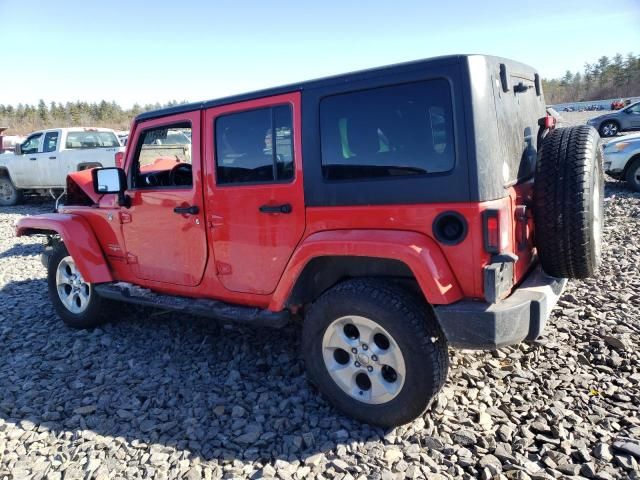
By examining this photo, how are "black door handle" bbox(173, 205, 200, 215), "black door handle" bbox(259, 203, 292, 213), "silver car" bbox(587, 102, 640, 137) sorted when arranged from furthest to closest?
"silver car" bbox(587, 102, 640, 137)
"black door handle" bbox(173, 205, 200, 215)
"black door handle" bbox(259, 203, 292, 213)

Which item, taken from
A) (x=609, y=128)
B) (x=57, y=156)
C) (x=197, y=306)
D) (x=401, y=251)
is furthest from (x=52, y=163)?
(x=609, y=128)

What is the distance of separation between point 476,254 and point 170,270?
7.91ft

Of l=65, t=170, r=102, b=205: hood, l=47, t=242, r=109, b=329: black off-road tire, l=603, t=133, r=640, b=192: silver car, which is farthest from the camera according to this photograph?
l=603, t=133, r=640, b=192: silver car

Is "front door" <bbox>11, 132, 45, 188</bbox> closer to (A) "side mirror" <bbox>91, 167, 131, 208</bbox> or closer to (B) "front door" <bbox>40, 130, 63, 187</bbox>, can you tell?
(B) "front door" <bbox>40, 130, 63, 187</bbox>

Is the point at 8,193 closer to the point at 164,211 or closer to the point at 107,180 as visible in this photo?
the point at 107,180

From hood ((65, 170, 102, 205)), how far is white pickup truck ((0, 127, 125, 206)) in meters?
6.89

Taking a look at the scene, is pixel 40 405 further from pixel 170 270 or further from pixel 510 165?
pixel 510 165

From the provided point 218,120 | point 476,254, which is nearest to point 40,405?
point 218,120

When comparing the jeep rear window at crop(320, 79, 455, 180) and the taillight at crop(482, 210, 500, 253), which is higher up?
the jeep rear window at crop(320, 79, 455, 180)

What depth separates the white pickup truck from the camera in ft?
37.6

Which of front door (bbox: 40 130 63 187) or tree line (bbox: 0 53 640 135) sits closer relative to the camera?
front door (bbox: 40 130 63 187)

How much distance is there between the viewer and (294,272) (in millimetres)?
2961

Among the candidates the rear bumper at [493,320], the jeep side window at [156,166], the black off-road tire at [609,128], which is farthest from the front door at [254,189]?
the black off-road tire at [609,128]

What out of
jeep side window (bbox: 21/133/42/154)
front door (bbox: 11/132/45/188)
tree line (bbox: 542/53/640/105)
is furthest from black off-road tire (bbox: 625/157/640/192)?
tree line (bbox: 542/53/640/105)
